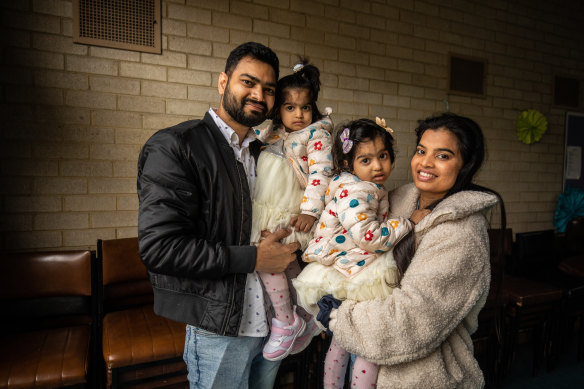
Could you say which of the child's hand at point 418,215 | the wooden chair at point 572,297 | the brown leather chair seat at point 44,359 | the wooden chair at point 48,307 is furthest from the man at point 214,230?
the wooden chair at point 572,297

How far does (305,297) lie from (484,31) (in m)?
4.17

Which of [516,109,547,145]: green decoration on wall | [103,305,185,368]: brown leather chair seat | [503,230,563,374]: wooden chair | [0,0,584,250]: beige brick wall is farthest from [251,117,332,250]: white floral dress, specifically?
[516,109,547,145]: green decoration on wall

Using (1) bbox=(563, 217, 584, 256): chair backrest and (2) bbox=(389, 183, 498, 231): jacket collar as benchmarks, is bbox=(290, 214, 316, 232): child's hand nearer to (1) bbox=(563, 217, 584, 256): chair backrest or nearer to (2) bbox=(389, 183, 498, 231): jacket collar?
(2) bbox=(389, 183, 498, 231): jacket collar

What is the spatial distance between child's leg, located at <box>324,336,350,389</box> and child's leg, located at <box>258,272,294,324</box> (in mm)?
280

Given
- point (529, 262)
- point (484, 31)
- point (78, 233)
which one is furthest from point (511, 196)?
point (78, 233)

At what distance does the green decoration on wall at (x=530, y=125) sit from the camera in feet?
14.2

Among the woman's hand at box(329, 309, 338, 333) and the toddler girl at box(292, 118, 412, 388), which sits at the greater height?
the toddler girl at box(292, 118, 412, 388)

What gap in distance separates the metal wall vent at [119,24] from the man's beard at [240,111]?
1659 millimetres

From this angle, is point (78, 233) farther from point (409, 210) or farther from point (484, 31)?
point (484, 31)

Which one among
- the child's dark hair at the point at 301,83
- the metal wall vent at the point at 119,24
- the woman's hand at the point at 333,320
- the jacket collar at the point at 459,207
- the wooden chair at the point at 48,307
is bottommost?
the wooden chair at the point at 48,307

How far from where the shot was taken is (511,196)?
4406mm

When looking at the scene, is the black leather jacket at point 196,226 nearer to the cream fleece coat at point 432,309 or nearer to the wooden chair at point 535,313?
the cream fleece coat at point 432,309

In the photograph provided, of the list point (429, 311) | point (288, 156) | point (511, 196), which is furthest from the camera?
point (511, 196)

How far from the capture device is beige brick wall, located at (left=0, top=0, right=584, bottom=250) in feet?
8.21
